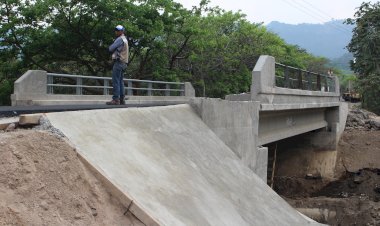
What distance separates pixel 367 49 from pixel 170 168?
40388 mm

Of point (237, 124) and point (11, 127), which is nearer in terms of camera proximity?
point (11, 127)

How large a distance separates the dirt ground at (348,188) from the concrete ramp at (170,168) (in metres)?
6.15

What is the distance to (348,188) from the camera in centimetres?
2147

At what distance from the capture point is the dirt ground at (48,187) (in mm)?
4203

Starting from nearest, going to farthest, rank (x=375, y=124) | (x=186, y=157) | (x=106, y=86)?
(x=186, y=157) < (x=106, y=86) < (x=375, y=124)

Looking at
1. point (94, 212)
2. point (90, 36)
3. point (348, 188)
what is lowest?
point (348, 188)

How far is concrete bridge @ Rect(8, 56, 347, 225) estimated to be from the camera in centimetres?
553

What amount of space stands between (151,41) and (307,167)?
11193mm

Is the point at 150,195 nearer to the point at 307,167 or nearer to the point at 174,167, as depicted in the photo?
the point at 174,167

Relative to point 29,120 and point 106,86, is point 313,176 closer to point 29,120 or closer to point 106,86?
point 106,86

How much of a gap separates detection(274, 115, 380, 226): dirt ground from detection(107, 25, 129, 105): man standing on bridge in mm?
8195

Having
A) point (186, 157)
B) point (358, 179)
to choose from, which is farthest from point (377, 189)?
point (186, 157)

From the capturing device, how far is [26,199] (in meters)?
4.28

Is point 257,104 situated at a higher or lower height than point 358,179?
higher
